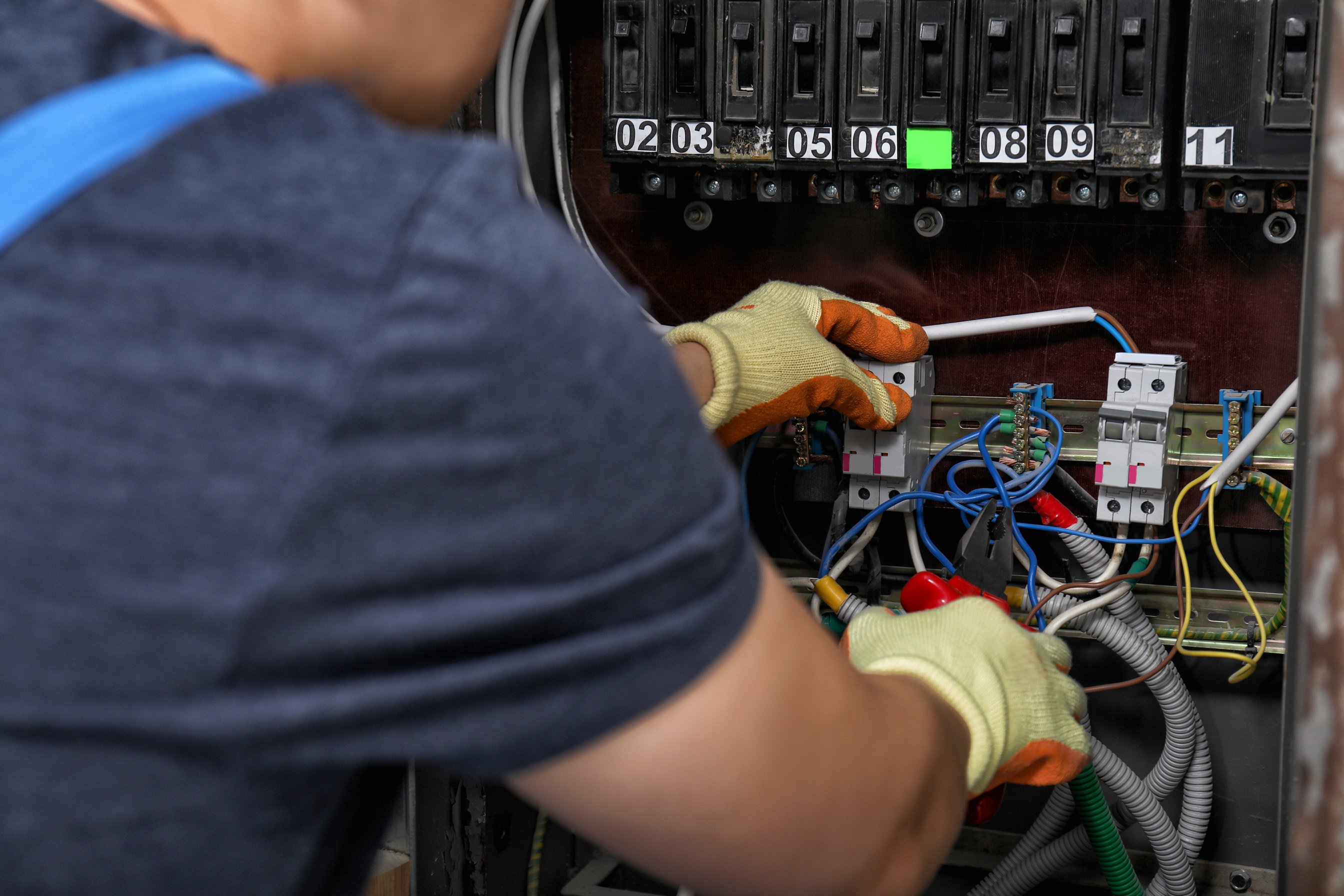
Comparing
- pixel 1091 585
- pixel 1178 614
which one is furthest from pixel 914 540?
pixel 1178 614

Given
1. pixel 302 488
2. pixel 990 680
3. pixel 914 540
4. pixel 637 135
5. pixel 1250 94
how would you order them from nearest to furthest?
pixel 302 488
pixel 990 680
pixel 1250 94
pixel 637 135
pixel 914 540

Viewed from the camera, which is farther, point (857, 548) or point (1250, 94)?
point (857, 548)

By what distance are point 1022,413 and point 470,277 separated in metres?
1.31

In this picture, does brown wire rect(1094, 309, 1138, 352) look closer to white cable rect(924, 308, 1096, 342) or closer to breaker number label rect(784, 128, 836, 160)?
white cable rect(924, 308, 1096, 342)

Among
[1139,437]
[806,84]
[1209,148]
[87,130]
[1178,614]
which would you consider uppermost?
[806,84]

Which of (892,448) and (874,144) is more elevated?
(874,144)

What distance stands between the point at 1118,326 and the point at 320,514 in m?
1.43

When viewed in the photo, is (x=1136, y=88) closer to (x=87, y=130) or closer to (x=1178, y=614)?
(x=1178, y=614)

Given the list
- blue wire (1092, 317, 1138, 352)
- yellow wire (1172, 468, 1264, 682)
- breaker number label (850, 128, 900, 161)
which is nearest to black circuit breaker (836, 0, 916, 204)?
breaker number label (850, 128, 900, 161)

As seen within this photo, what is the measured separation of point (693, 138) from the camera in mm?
1581

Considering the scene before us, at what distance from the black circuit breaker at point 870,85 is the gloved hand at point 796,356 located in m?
0.18

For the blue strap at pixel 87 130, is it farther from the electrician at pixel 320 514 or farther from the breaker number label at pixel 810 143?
the breaker number label at pixel 810 143

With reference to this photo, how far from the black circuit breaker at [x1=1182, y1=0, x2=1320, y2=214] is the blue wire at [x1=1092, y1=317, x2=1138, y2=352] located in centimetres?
24

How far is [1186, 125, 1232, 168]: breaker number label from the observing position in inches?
55.1
